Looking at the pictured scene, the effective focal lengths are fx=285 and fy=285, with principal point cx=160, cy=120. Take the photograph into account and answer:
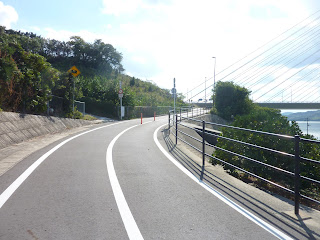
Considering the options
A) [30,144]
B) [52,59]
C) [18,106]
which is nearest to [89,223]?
[30,144]

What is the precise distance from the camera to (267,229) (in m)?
3.97

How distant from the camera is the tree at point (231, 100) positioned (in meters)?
47.8

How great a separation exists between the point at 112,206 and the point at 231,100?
Answer: 1813 inches

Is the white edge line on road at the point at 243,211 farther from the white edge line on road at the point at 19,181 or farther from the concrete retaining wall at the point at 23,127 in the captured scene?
the concrete retaining wall at the point at 23,127

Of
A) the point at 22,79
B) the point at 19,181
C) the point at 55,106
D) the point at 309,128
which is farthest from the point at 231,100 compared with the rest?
the point at 19,181

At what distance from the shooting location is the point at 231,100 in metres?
48.7

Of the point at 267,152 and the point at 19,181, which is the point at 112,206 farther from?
the point at 267,152

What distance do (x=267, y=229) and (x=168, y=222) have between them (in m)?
1.38

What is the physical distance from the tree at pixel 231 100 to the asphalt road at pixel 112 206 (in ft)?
136

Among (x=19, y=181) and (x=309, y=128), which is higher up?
(x=19, y=181)

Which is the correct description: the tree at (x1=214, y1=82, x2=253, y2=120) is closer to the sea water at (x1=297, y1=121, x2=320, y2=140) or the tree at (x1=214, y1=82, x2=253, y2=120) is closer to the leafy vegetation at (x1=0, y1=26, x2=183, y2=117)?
the leafy vegetation at (x1=0, y1=26, x2=183, y2=117)

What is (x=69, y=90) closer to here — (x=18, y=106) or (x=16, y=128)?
(x=18, y=106)

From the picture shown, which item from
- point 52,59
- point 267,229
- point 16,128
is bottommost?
point 267,229

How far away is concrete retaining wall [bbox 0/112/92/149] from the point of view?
10.3 metres
